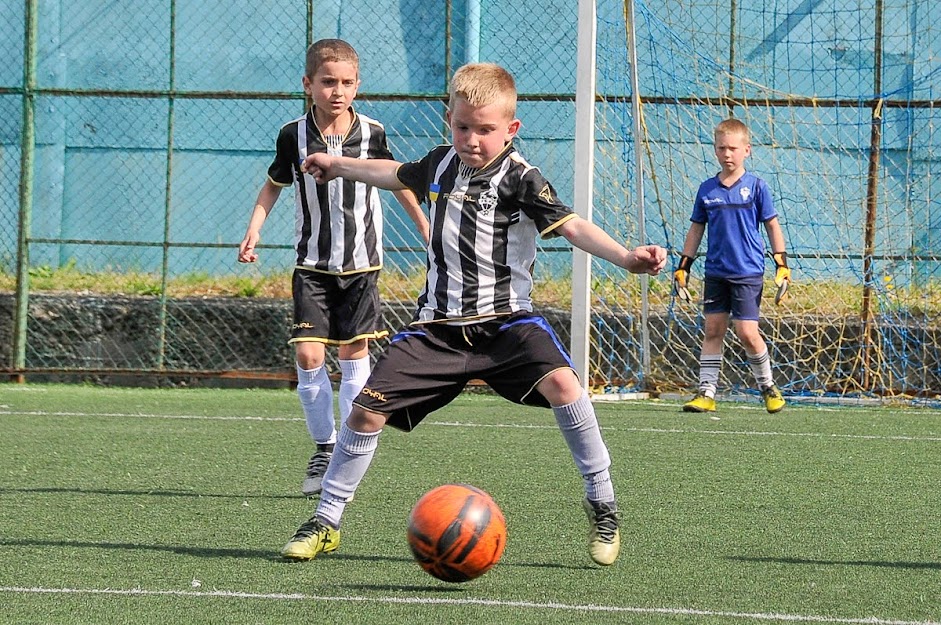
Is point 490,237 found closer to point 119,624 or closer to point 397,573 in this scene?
point 397,573

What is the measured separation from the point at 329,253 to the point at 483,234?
1642 mm

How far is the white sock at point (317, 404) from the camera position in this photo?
224 inches

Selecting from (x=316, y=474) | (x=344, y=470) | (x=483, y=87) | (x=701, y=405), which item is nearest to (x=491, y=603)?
(x=344, y=470)

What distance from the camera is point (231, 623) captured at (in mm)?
3299

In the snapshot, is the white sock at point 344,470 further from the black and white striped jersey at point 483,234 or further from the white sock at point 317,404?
the white sock at point 317,404

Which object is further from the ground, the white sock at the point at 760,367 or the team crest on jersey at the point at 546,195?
the team crest on jersey at the point at 546,195

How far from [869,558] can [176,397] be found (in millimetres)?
6722

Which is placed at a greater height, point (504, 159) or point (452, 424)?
point (504, 159)

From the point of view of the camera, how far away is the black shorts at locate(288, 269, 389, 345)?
5.71 metres

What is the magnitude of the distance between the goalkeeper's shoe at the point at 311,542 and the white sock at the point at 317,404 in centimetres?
150

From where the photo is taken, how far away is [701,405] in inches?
363

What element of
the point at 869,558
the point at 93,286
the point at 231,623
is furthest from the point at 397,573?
the point at 93,286

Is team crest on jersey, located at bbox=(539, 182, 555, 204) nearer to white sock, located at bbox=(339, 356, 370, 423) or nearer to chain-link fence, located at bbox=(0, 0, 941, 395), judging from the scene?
white sock, located at bbox=(339, 356, 370, 423)

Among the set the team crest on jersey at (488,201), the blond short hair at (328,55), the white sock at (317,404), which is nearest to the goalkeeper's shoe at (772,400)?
the white sock at (317,404)
